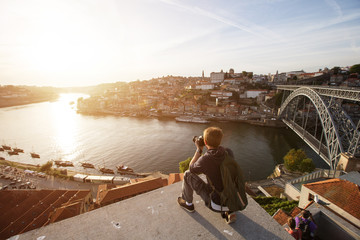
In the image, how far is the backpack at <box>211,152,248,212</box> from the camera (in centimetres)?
132

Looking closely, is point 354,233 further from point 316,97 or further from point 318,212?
point 316,97

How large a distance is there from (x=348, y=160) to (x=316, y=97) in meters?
6.71

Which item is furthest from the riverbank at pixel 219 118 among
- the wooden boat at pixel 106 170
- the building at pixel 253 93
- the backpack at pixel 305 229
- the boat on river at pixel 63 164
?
the backpack at pixel 305 229

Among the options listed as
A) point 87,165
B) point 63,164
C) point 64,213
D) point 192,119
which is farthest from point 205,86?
point 64,213

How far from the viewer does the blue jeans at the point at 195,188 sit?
1.49 metres

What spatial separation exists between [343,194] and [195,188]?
553 centimetres

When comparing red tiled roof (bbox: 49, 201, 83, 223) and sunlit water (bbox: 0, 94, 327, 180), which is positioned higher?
red tiled roof (bbox: 49, 201, 83, 223)

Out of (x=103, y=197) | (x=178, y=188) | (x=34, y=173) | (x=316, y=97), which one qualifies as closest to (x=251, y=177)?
(x=316, y=97)

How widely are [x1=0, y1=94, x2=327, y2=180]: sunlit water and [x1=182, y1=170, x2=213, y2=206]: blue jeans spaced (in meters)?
13.6

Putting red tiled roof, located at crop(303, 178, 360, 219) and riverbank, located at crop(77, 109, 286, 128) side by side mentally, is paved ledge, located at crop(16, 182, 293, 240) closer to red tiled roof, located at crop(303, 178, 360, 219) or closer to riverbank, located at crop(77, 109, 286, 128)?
red tiled roof, located at crop(303, 178, 360, 219)

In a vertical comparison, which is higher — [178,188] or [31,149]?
[178,188]

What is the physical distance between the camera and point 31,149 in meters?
20.8

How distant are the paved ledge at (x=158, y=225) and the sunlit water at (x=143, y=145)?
13548 millimetres

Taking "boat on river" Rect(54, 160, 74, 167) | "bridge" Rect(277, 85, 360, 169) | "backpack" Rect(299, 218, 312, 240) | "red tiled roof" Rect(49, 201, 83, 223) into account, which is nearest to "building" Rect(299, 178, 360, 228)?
"backpack" Rect(299, 218, 312, 240)
